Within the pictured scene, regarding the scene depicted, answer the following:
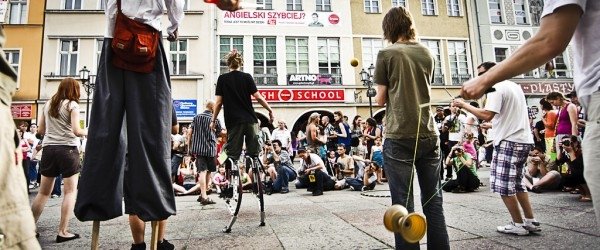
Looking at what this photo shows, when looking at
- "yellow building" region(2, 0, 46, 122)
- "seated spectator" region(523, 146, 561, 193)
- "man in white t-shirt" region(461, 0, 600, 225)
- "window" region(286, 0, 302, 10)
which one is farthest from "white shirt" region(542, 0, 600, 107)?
"yellow building" region(2, 0, 46, 122)

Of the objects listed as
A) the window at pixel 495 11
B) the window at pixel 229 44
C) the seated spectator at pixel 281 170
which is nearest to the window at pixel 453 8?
the window at pixel 495 11

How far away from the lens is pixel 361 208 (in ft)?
17.0

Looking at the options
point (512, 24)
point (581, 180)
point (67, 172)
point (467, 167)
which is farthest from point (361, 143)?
point (512, 24)

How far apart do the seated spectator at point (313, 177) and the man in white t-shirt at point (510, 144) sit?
431cm

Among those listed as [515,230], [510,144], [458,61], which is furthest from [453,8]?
[515,230]

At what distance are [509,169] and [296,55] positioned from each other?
1742cm

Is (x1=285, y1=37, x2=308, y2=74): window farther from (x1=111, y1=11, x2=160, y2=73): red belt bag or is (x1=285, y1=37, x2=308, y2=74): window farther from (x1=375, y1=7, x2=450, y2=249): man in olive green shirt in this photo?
(x1=111, y1=11, x2=160, y2=73): red belt bag

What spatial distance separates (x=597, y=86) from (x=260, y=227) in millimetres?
3355

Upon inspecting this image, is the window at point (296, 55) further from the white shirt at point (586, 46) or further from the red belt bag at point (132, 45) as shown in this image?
the white shirt at point (586, 46)

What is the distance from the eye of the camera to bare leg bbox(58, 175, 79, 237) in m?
Answer: 3.61

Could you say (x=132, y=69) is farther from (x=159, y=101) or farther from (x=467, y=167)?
(x=467, y=167)

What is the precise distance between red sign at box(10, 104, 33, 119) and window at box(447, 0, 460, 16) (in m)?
24.9

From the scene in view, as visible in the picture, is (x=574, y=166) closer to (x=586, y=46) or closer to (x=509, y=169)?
(x=509, y=169)

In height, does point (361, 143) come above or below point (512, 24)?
below
